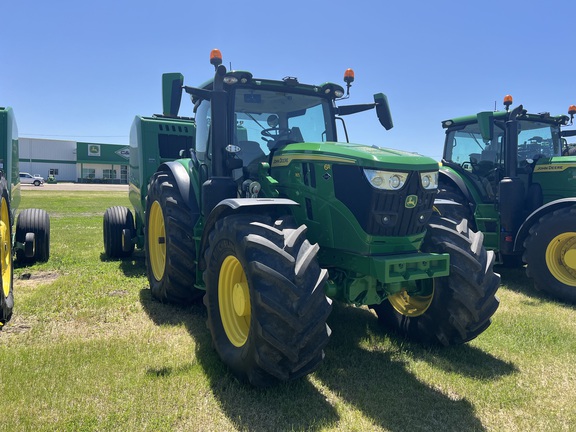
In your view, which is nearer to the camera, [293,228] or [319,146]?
[293,228]

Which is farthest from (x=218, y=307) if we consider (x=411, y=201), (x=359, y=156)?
(x=411, y=201)

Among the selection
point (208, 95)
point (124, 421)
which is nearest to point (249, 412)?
point (124, 421)

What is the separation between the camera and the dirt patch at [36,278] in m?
6.61

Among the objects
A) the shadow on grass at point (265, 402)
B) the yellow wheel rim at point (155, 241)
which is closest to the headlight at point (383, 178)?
the shadow on grass at point (265, 402)

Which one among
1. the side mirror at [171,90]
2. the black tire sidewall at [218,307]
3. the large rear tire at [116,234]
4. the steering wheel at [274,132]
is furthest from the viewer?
the large rear tire at [116,234]

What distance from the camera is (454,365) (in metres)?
4.07

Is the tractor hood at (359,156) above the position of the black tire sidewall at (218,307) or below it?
above

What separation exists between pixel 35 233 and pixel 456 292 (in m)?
6.88

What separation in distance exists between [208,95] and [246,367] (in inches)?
97.8

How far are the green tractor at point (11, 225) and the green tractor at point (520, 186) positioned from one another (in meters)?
5.63

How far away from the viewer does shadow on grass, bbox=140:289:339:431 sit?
10.1 ft

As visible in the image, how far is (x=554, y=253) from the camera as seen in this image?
21.8 feet

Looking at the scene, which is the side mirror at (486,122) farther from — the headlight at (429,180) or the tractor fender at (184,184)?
the tractor fender at (184,184)

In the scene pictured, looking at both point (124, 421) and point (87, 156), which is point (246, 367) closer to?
point (124, 421)
